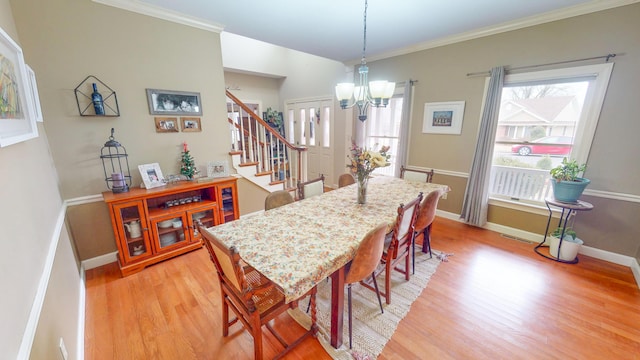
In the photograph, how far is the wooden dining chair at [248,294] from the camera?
1180 millimetres

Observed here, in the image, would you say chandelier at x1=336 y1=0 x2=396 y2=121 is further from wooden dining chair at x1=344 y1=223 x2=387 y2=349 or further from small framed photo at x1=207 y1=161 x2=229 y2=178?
small framed photo at x1=207 y1=161 x2=229 y2=178

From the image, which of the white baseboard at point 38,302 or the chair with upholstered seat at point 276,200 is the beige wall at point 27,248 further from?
the chair with upholstered seat at point 276,200

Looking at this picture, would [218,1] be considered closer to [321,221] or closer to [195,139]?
[195,139]

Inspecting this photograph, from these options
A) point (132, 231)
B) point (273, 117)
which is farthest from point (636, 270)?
point (273, 117)

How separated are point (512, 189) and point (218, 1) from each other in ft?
13.8

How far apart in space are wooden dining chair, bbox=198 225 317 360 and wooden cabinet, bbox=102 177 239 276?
1.41 m

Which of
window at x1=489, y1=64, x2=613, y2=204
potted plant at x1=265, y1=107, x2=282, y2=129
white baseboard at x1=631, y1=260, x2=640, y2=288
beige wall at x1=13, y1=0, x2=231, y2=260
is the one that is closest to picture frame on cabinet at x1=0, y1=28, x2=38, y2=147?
beige wall at x1=13, y1=0, x2=231, y2=260

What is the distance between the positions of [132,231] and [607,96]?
16.7ft

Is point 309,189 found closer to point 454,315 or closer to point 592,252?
point 454,315

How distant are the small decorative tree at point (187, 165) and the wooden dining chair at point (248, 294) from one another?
67.4 inches

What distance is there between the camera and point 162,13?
8.19 ft

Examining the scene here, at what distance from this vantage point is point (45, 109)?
2.09 metres

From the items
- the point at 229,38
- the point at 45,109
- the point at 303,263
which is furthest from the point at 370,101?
the point at 229,38

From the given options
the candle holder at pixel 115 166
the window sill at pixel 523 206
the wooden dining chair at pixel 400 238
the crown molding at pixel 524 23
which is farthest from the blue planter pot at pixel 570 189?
the candle holder at pixel 115 166
